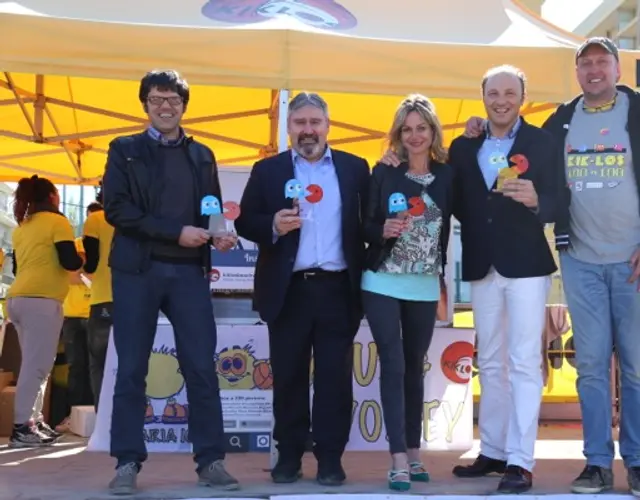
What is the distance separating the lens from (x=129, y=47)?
4.44m

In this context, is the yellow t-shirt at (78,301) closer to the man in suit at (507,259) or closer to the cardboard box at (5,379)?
the cardboard box at (5,379)

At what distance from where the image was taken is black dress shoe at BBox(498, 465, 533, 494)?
363 centimetres

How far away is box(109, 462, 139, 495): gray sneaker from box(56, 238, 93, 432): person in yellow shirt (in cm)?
324

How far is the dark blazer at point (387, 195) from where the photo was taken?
150 inches

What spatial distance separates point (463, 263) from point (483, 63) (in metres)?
1.35

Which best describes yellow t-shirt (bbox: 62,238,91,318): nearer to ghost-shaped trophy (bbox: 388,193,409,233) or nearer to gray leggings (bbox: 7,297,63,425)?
gray leggings (bbox: 7,297,63,425)

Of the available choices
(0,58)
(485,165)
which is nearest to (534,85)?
(485,165)

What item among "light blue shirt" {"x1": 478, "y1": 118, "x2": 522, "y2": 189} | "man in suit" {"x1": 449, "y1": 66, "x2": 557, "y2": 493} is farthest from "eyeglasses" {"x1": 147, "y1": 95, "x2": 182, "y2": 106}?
"light blue shirt" {"x1": 478, "y1": 118, "x2": 522, "y2": 189}

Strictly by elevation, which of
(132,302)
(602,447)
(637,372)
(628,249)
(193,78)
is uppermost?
(193,78)

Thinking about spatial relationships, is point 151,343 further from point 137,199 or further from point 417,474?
point 417,474

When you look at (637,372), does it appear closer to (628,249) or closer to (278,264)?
(628,249)

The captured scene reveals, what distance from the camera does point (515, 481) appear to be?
366 centimetres

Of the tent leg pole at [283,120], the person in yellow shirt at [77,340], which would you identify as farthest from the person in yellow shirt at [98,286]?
the tent leg pole at [283,120]

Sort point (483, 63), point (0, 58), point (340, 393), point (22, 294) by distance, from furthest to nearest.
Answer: point (22, 294) < point (483, 63) < point (0, 58) < point (340, 393)
